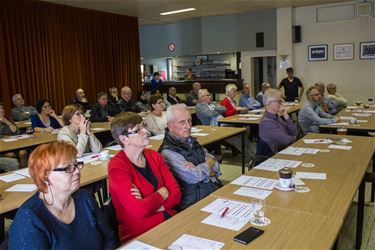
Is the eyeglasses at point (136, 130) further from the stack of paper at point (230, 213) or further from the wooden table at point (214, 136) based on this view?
the wooden table at point (214, 136)

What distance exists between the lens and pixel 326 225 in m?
1.71

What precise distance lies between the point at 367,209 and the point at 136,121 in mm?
2900

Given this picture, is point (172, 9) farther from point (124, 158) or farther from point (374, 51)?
point (124, 158)

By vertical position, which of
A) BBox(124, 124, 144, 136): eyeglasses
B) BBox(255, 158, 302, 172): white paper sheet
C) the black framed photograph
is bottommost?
BBox(255, 158, 302, 172): white paper sheet

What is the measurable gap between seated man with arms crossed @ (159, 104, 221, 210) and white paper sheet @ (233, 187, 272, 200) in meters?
0.39

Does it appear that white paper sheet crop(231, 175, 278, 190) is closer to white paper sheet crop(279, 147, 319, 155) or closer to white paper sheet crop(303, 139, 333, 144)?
white paper sheet crop(279, 147, 319, 155)

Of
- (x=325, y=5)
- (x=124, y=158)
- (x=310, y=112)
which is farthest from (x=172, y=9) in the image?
(x=124, y=158)

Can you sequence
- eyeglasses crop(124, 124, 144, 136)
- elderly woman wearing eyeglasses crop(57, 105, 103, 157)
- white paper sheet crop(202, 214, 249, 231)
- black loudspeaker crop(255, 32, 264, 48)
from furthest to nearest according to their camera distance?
black loudspeaker crop(255, 32, 264, 48), elderly woman wearing eyeglasses crop(57, 105, 103, 157), eyeglasses crop(124, 124, 144, 136), white paper sheet crop(202, 214, 249, 231)

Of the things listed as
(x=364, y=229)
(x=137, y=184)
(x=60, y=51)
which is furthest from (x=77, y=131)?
(x=60, y=51)

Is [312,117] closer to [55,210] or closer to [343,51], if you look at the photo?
[55,210]

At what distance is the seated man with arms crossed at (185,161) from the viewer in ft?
8.36

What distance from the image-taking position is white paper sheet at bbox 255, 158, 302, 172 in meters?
2.71

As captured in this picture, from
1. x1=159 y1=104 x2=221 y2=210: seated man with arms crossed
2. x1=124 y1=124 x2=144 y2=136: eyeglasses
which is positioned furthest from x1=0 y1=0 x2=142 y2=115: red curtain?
x1=124 y1=124 x2=144 y2=136: eyeglasses

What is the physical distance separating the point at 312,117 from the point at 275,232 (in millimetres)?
3822
